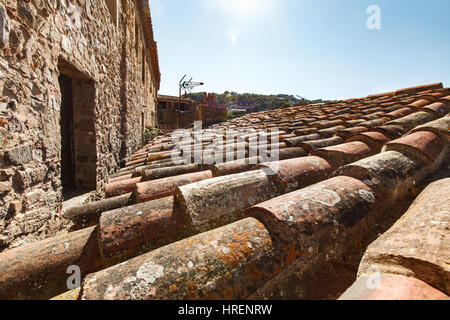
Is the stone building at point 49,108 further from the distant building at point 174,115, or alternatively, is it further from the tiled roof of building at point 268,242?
the distant building at point 174,115

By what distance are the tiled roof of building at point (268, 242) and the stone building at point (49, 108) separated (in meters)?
0.41

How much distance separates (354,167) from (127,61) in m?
4.85

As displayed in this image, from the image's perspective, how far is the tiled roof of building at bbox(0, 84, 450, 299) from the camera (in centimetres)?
67

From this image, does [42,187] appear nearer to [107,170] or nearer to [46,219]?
[46,219]

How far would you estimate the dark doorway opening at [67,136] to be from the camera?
2729 millimetres

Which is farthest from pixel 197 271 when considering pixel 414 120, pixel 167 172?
pixel 414 120

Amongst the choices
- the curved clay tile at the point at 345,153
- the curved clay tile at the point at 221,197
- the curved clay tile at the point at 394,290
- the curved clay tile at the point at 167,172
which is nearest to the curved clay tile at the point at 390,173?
the curved clay tile at the point at 345,153

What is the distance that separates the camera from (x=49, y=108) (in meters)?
1.80

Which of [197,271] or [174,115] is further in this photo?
[174,115]

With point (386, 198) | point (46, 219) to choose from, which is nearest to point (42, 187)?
point (46, 219)

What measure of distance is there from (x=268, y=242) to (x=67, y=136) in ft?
10.2

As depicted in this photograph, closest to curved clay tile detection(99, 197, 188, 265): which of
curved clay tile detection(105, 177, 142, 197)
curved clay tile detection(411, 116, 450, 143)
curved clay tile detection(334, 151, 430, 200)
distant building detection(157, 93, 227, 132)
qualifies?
curved clay tile detection(105, 177, 142, 197)

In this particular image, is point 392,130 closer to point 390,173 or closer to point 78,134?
point 390,173

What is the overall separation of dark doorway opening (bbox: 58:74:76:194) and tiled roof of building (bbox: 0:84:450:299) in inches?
61.4
